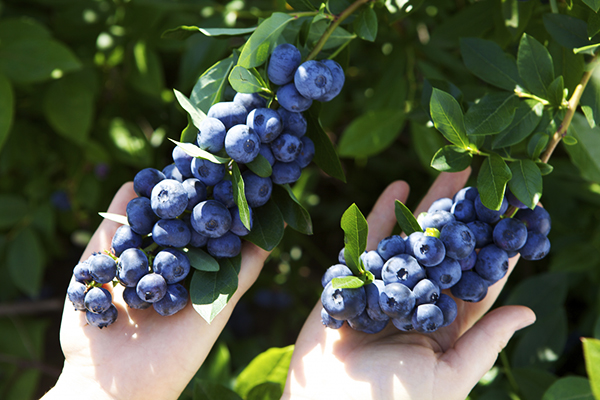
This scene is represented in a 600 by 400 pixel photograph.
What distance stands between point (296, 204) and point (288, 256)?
119 cm

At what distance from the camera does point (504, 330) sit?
116 cm

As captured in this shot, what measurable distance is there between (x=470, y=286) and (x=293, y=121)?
57 centimetres

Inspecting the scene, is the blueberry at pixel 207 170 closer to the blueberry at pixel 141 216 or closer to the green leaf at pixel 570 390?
the blueberry at pixel 141 216

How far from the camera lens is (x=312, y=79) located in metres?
0.98

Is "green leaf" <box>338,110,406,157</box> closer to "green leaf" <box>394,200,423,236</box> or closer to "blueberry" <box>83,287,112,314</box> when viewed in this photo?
"green leaf" <box>394,200,423,236</box>

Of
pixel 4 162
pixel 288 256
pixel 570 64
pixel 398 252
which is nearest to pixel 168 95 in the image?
pixel 4 162

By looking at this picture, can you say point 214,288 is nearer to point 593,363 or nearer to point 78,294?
point 78,294

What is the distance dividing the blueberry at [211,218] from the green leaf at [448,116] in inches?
19.9

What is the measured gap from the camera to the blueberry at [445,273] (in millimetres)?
1064

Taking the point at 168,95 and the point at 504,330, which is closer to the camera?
the point at 504,330

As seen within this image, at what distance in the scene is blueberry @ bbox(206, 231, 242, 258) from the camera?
109 centimetres

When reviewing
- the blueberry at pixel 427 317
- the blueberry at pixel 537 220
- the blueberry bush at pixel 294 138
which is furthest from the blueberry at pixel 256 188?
the blueberry at pixel 537 220

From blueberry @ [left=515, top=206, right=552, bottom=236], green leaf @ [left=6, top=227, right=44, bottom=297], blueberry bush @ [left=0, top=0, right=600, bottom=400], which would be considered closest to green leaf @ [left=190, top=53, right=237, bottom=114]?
blueberry bush @ [left=0, top=0, right=600, bottom=400]

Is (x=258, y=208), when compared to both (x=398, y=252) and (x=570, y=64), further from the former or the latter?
(x=570, y=64)
